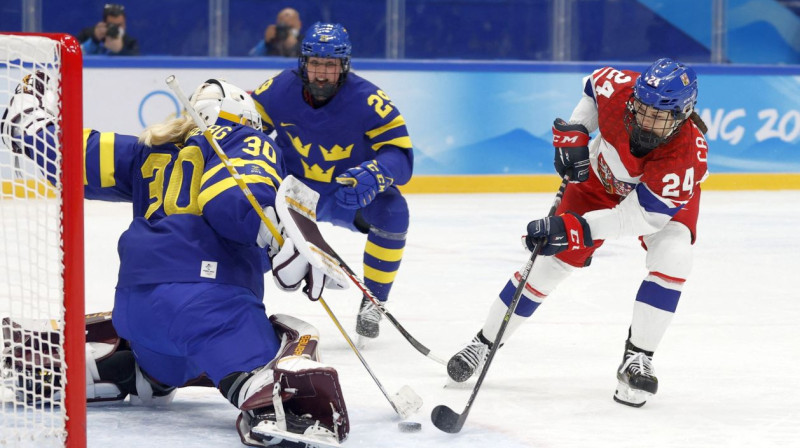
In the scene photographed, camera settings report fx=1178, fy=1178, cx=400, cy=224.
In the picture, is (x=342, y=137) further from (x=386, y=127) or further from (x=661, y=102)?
(x=661, y=102)

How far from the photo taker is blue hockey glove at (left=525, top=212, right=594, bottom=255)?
281 centimetres

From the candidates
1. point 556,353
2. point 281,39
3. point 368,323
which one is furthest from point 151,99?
point 556,353

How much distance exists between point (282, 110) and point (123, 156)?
1190mm

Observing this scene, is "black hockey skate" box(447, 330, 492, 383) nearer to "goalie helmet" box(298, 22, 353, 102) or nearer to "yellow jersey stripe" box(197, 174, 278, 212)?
"yellow jersey stripe" box(197, 174, 278, 212)

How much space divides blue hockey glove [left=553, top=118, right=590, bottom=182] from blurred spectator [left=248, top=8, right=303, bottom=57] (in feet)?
16.1

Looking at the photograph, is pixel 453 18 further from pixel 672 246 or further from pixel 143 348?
pixel 143 348

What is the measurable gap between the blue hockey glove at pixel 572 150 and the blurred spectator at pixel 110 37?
496cm

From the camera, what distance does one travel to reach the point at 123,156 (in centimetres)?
260

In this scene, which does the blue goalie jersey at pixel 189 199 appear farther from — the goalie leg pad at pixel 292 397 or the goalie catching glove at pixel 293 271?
the goalie leg pad at pixel 292 397

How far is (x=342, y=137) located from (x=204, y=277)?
55.5 inches

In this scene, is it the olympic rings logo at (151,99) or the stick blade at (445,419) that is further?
the olympic rings logo at (151,99)

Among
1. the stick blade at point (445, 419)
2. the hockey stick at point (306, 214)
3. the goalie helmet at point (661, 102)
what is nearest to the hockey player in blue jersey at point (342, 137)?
the goalie helmet at point (661, 102)

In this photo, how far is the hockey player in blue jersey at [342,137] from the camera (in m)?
3.65

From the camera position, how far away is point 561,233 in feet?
9.23
